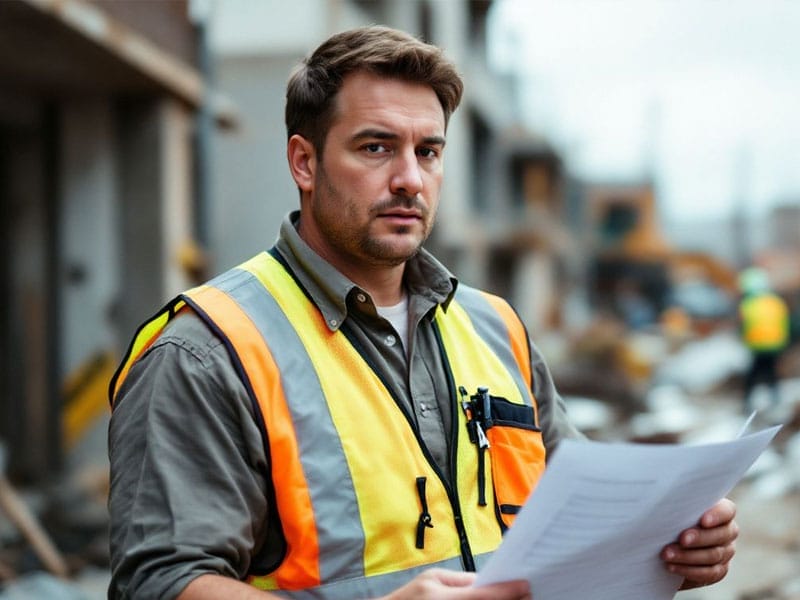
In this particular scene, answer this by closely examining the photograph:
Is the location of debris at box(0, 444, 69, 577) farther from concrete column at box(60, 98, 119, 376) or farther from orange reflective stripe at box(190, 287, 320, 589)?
orange reflective stripe at box(190, 287, 320, 589)

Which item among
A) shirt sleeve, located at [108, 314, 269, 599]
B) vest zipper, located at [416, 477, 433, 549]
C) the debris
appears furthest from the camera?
the debris

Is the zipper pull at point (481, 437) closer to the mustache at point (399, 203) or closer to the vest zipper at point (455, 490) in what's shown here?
the vest zipper at point (455, 490)

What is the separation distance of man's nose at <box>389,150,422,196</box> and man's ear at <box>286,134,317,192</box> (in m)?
0.20

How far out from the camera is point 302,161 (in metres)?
2.24

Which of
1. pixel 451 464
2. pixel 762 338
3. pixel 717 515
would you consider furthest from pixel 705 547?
pixel 762 338

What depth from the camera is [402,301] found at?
90.7 inches

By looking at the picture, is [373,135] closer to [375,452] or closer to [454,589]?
[375,452]

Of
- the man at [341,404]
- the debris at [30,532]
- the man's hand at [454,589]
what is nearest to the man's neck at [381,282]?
the man at [341,404]

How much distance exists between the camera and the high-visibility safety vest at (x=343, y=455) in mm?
1841

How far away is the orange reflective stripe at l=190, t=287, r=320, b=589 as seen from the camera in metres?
1.83

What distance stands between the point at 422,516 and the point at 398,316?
496mm

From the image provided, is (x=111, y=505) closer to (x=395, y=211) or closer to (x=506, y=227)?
(x=395, y=211)

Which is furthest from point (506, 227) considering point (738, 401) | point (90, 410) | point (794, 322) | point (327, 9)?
point (90, 410)

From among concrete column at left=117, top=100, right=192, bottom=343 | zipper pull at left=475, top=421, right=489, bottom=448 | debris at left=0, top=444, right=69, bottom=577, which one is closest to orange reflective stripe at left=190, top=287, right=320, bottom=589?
zipper pull at left=475, top=421, right=489, bottom=448
